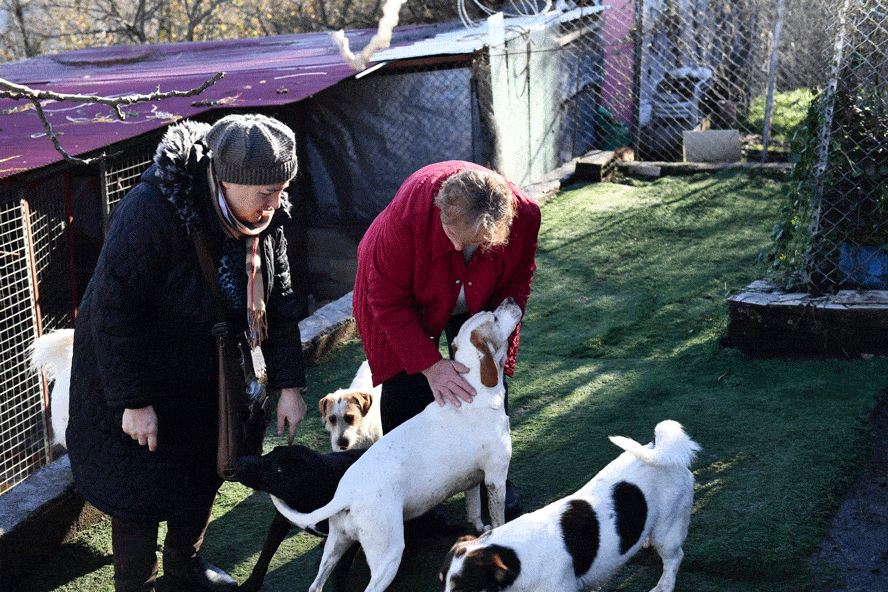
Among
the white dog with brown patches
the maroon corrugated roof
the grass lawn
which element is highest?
the maroon corrugated roof

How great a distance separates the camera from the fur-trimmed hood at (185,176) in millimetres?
2238

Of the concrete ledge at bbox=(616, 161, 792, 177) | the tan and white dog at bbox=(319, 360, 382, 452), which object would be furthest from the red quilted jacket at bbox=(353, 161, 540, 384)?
the concrete ledge at bbox=(616, 161, 792, 177)

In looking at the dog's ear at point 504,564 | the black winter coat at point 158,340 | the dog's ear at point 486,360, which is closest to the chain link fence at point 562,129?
the black winter coat at point 158,340

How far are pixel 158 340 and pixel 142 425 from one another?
24cm

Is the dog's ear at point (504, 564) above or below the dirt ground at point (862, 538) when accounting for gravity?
above

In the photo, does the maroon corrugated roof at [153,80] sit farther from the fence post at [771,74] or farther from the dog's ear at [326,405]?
the fence post at [771,74]

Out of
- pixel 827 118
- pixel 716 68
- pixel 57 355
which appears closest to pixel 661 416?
pixel 827 118

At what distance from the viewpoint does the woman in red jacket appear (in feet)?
8.06

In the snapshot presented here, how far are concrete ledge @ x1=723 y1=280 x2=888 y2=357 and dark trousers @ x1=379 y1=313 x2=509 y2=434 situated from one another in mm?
1995

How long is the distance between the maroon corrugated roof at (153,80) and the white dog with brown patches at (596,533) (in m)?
2.34

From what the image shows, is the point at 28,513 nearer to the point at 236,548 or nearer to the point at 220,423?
the point at 236,548

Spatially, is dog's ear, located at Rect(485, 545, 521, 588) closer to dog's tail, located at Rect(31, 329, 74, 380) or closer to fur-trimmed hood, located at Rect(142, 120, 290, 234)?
fur-trimmed hood, located at Rect(142, 120, 290, 234)

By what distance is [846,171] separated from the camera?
4.36 m

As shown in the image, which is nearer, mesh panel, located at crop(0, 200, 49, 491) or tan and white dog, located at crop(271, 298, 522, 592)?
tan and white dog, located at crop(271, 298, 522, 592)
